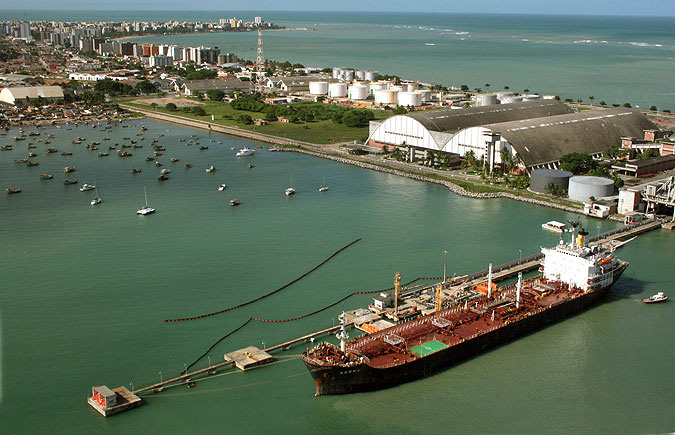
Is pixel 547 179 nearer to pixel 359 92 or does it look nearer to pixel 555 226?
pixel 555 226

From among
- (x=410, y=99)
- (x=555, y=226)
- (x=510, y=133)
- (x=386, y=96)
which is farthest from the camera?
(x=386, y=96)

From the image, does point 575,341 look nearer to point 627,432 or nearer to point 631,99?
point 627,432

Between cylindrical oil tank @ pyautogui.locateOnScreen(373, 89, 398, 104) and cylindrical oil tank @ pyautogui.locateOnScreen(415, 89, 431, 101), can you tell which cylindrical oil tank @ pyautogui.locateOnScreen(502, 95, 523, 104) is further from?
cylindrical oil tank @ pyautogui.locateOnScreen(373, 89, 398, 104)

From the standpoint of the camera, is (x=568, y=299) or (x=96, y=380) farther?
(x=568, y=299)

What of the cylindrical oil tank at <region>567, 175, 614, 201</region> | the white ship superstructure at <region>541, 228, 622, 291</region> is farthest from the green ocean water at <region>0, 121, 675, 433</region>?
the cylindrical oil tank at <region>567, 175, 614, 201</region>

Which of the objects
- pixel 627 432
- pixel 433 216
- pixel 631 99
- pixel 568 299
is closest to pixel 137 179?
pixel 433 216

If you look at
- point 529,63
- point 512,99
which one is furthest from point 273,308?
point 529,63
